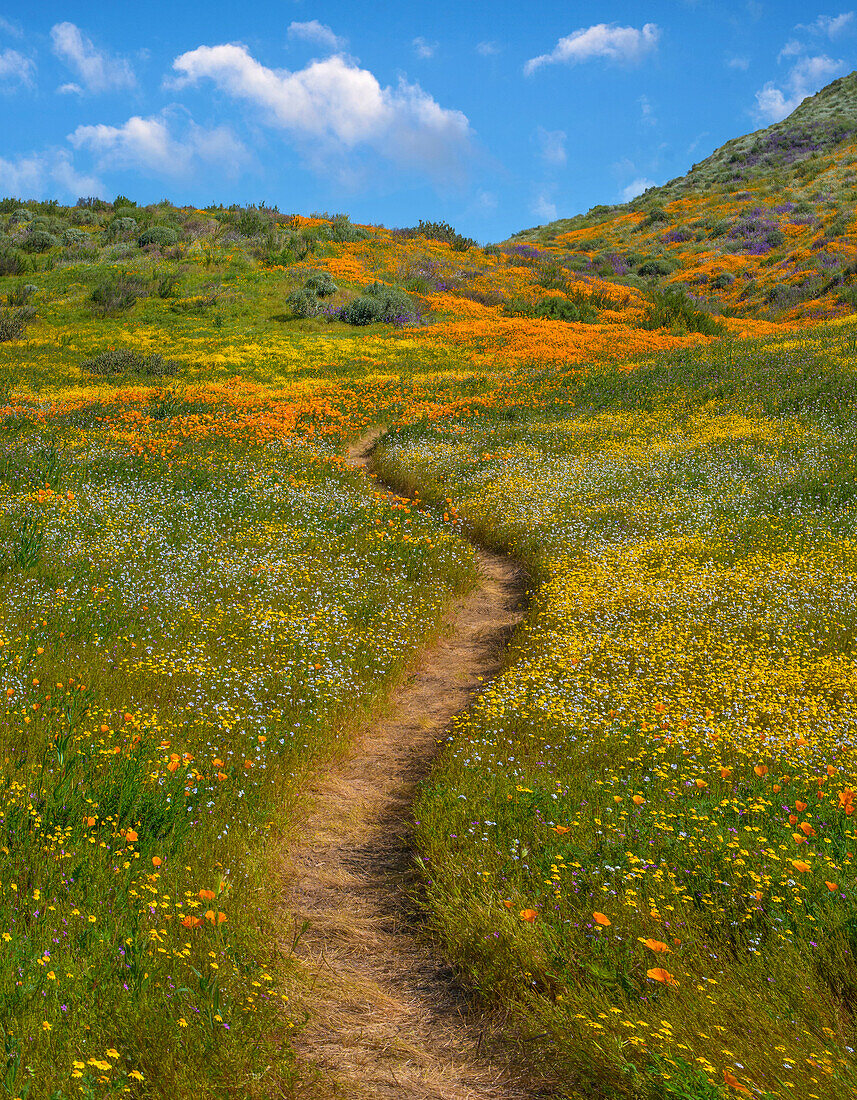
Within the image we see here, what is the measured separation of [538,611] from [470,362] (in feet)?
67.5

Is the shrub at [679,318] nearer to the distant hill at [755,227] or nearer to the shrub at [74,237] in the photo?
the distant hill at [755,227]

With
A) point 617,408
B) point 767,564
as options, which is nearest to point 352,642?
point 767,564

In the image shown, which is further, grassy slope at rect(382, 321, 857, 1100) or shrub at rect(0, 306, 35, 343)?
shrub at rect(0, 306, 35, 343)

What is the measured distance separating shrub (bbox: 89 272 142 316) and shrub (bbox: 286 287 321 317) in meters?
7.86

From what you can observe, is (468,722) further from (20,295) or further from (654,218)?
(654,218)

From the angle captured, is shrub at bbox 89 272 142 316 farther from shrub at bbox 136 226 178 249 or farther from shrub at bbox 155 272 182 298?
shrub at bbox 136 226 178 249

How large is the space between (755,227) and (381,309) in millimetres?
39068

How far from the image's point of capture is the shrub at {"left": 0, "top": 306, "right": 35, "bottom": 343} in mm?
29641

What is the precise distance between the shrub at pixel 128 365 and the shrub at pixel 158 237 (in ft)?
69.7

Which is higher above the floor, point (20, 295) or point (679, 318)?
point (20, 295)

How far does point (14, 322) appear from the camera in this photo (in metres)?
30.1

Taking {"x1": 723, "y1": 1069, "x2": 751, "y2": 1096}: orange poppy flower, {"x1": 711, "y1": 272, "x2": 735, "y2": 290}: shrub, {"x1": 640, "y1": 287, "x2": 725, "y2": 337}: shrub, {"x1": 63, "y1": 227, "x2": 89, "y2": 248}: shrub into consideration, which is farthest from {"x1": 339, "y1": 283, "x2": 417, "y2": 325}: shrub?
{"x1": 723, "y1": 1069, "x2": 751, "y2": 1096}: orange poppy flower

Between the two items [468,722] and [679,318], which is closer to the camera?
[468,722]

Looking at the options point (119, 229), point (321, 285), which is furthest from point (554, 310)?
point (119, 229)
